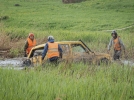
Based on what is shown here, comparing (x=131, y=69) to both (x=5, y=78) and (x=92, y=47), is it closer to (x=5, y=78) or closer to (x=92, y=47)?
(x=5, y=78)

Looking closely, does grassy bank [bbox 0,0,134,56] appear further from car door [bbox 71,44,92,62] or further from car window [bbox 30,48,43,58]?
car window [bbox 30,48,43,58]

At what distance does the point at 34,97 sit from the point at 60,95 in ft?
1.74

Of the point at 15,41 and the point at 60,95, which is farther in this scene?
the point at 15,41

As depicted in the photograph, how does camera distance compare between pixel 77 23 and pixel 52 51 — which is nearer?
pixel 52 51

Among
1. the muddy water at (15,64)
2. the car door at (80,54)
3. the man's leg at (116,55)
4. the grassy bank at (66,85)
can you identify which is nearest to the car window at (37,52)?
the muddy water at (15,64)

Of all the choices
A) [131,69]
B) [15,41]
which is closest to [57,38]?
[15,41]

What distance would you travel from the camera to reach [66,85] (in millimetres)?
7531

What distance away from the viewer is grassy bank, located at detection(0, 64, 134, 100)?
684cm

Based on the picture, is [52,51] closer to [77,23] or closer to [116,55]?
[116,55]

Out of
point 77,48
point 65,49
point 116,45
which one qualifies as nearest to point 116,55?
point 116,45

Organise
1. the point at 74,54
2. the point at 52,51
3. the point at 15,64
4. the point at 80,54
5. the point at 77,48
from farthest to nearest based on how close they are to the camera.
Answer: the point at 15,64, the point at 77,48, the point at 80,54, the point at 74,54, the point at 52,51

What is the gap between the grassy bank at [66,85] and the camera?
684 centimetres

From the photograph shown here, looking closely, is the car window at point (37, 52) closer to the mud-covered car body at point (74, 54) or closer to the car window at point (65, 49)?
the mud-covered car body at point (74, 54)

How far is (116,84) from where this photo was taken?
310 inches
